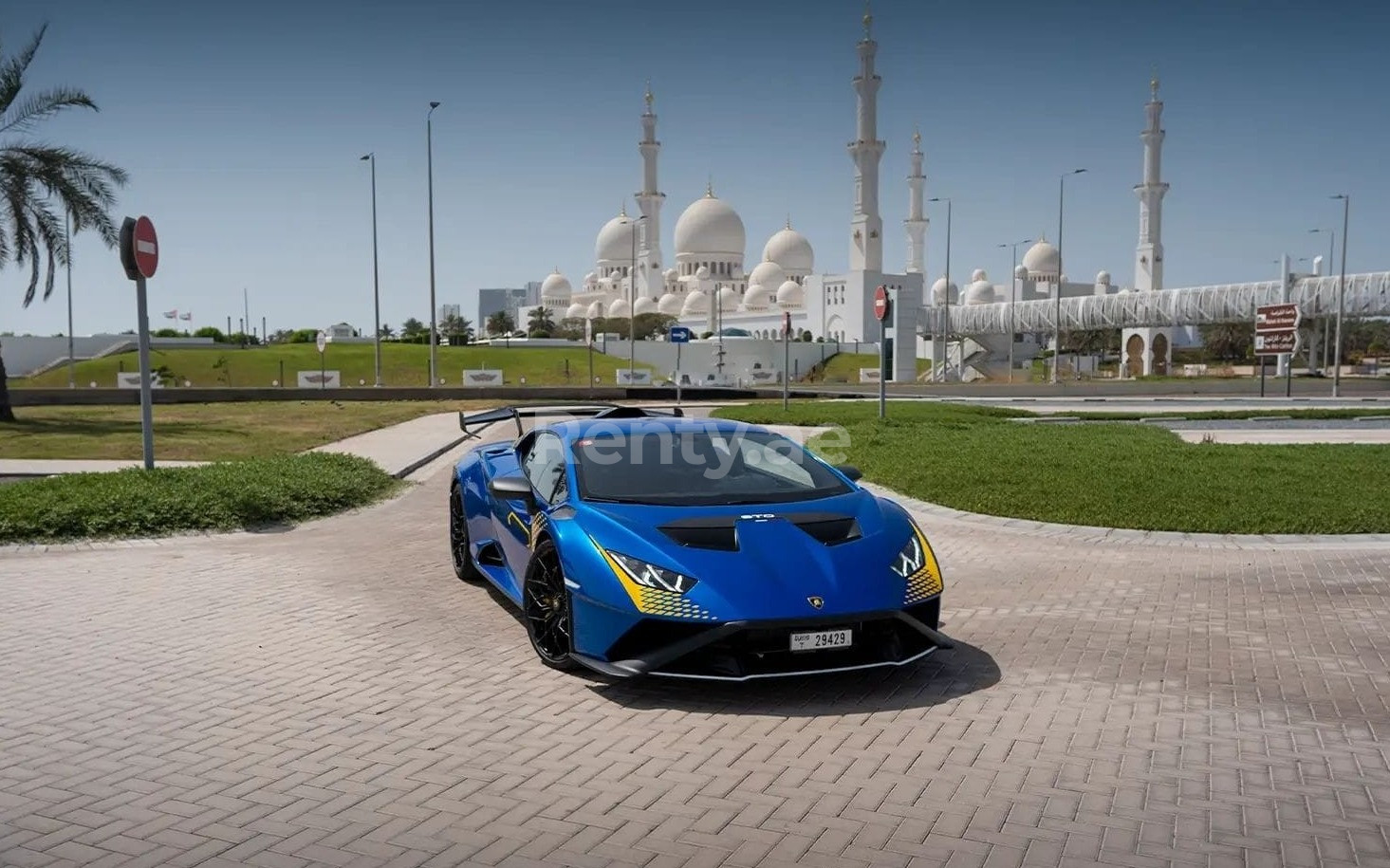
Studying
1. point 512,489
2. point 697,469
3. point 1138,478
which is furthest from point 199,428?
point 697,469

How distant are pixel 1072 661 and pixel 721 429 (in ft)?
8.50

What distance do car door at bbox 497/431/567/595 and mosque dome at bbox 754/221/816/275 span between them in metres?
131

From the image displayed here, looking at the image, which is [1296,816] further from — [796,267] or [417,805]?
[796,267]

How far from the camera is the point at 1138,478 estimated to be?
12969 millimetres

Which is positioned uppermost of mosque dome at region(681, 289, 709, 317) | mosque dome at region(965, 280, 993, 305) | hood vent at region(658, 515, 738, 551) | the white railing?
mosque dome at region(965, 280, 993, 305)

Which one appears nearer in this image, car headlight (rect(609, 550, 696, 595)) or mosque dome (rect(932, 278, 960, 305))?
car headlight (rect(609, 550, 696, 595))

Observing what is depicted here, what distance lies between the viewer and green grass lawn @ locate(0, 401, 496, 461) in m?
18.2

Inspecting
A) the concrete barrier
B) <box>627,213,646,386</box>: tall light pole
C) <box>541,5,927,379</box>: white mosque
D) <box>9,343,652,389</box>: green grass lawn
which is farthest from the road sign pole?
<box>541,5,927,379</box>: white mosque

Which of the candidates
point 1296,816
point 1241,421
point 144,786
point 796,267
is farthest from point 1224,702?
point 796,267

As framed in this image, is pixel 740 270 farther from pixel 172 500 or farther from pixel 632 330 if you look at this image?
pixel 172 500

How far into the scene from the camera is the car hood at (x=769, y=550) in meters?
5.16

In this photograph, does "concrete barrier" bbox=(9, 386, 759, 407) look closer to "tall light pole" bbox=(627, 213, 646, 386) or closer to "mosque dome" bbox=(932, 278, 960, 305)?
"tall light pole" bbox=(627, 213, 646, 386)

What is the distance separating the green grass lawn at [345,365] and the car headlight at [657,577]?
56.6 metres

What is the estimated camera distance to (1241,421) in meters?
28.0
